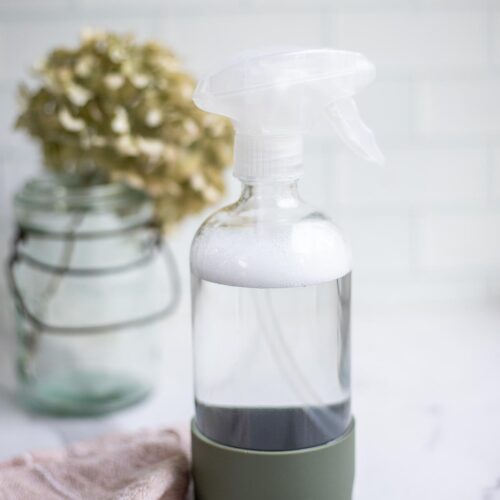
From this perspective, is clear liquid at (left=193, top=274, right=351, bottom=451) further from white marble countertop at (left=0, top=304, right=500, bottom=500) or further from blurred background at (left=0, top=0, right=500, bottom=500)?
A: blurred background at (left=0, top=0, right=500, bottom=500)

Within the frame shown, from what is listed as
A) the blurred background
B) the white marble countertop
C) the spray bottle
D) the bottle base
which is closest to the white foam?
the spray bottle

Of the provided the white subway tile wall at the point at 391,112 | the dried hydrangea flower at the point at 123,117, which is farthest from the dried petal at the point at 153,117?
the white subway tile wall at the point at 391,112

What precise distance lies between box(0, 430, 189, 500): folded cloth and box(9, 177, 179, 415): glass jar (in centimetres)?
16

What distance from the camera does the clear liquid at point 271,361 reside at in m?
0.60

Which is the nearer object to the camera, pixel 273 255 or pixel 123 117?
pixel 273 255

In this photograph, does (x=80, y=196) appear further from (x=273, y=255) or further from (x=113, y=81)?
(x=273, y=255)

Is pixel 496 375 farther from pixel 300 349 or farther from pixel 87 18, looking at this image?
pixel 87 18

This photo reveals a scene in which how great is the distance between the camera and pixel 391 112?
110 centimetres

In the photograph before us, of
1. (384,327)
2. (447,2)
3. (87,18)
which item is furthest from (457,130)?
(87,18)

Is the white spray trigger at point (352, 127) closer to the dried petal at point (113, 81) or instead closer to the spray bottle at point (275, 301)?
the spray bottle at point (275, 301)

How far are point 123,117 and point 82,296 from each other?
7.5 inches

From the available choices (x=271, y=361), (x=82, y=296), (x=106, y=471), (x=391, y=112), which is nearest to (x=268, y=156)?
(x=271, y=361)

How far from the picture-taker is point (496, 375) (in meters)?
0.94

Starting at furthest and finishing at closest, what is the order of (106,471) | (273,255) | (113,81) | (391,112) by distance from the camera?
1. (391,112)
2. (113,81)
3. (106,471)
4. (273,255)
